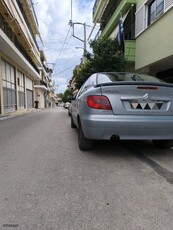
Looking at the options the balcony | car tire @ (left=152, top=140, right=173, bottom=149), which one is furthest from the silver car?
the balcony

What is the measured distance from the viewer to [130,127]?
378cm

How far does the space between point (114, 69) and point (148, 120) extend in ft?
31.4

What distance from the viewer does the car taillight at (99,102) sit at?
3871 millimetres

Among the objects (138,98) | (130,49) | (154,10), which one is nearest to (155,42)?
(154,10)

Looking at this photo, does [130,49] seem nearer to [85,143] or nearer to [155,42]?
[155,42]

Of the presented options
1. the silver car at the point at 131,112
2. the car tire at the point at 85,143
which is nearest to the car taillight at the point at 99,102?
the silver car at the point at 131,112

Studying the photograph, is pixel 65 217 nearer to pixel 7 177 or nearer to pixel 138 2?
pixel 7 177

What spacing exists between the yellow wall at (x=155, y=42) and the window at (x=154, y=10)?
52 centimetres

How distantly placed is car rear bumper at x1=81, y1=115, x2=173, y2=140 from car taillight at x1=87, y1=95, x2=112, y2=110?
0.54 ft

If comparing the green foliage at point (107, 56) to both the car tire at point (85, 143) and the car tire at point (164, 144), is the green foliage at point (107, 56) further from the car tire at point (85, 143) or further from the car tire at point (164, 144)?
the car tire at point (85, 143)

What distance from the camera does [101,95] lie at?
3.91 meters

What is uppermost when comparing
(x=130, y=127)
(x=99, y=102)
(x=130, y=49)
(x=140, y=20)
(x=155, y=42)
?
(x=140, y=20)

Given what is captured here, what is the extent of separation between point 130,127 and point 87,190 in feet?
4.67

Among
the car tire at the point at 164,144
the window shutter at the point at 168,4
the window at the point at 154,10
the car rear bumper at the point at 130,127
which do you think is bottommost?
the car tire at the point at 164,144
